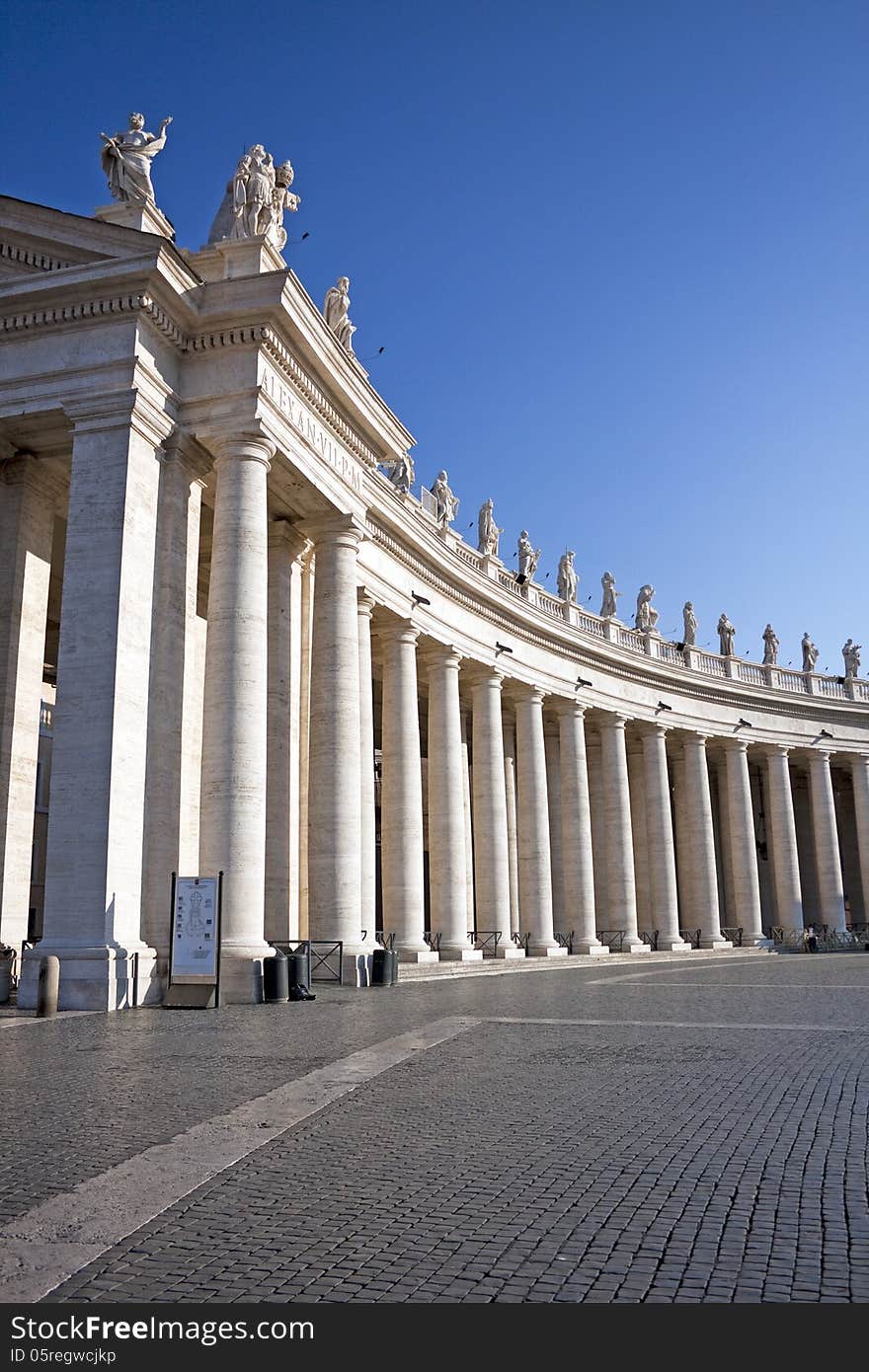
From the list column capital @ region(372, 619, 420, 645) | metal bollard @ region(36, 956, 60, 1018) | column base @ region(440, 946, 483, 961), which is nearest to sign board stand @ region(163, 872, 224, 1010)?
metal bollard @ region(36, 956, 60, 1018)

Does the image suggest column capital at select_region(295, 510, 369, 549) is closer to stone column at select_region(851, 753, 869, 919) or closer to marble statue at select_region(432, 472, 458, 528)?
marble statue at select_region(432, 472, 458, 528)

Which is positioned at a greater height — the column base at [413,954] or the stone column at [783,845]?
the stone column at [783,845]

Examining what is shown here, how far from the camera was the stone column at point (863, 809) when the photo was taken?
240 feet

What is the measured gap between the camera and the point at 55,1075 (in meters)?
13.6

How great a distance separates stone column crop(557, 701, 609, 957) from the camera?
54188mm

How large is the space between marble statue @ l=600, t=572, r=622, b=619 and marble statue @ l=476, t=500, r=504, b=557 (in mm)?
13367

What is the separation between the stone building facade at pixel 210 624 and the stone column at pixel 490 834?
0.13m

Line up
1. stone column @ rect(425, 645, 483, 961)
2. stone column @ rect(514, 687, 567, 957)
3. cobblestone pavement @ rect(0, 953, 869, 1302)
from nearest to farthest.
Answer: cobblestone pavement @ rect(0, 953, 869, 1302) < stone column @ rect(425, 645, 483, 961) < stone column @ rect(514, 687, 567, 957)

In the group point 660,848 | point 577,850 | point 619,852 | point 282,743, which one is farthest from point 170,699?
point 660,848

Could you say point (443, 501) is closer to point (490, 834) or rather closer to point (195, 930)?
point (490, 834)

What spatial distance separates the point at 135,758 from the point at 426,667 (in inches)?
970

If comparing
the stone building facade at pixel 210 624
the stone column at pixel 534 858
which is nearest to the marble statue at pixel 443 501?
the stone building facade at pixel 210 624

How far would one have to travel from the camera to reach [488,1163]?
904cm

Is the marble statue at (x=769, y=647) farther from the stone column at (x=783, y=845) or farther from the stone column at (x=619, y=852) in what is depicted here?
the stone column at (x=619, y=852)
